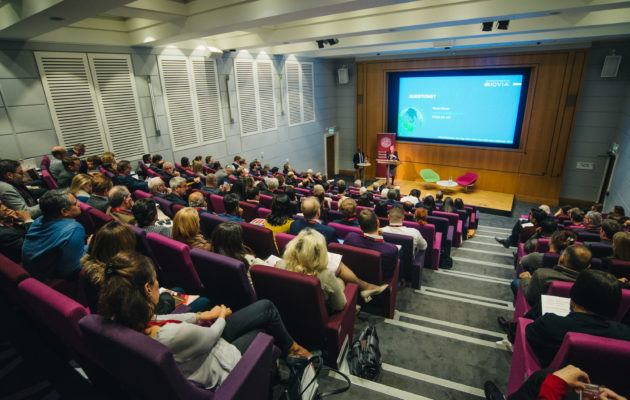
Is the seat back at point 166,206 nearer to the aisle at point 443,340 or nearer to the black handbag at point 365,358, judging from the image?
the aisle at point 443,340

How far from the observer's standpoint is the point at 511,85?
9.48 meters

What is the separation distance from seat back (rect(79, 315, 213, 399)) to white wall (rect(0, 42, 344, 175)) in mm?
5219

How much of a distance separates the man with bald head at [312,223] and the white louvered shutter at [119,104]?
191 inches

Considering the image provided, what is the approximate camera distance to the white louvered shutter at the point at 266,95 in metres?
9.24

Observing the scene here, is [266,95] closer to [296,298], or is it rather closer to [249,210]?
[249,210]

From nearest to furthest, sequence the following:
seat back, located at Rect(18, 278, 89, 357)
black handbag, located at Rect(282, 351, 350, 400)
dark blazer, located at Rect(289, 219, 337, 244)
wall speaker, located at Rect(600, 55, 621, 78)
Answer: seat back, located at Rect(18, 278, 89, 357) < black handbag, located at Rect(282, 351, 350, 400) < dark blazer, located at Rect(289, 219, 337, 244) < wall speaker, located at Rect(600, 55, 621, 78)

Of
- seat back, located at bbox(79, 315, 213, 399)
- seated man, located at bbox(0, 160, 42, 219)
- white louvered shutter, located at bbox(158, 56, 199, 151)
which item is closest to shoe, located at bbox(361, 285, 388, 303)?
seat back, located at bbox(79, 315, 213, 399)

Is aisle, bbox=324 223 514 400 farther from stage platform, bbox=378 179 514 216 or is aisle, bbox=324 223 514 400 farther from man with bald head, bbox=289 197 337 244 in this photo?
stage platform, bbox=378 179 514 216

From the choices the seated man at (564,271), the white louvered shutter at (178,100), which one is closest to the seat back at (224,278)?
the seated man at (564,271)

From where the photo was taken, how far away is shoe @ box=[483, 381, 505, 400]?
2150mm

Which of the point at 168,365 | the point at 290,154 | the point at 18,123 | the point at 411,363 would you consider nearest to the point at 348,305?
the point at 411,363

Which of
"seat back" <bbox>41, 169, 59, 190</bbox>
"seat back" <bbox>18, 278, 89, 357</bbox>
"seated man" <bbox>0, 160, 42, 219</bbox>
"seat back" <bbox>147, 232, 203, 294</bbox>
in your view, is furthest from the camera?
"seat back" <bbox>41, 169, 59, 190</bbox>

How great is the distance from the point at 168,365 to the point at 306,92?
424 inches

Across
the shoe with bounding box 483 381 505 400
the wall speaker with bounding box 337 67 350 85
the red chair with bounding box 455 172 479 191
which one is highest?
the wall speaker with bounding box 337 67 350 85
